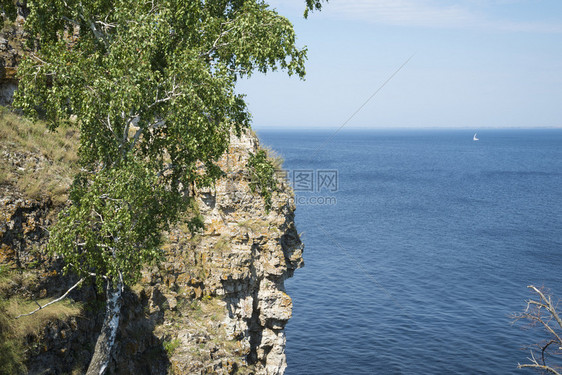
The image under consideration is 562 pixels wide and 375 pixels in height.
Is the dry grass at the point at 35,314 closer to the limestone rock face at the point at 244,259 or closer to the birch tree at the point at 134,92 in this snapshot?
the birch tree at the point at 134,92

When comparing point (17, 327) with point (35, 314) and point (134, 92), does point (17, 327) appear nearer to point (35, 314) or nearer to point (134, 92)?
point (35, 314)

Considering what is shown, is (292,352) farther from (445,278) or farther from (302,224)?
(302,224)

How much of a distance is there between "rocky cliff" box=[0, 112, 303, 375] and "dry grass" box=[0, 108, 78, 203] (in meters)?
0.12

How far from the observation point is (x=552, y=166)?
505ft

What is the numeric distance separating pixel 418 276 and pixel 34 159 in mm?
42442

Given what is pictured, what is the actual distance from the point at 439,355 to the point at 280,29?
98.9ft

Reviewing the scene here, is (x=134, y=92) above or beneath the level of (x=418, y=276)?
above

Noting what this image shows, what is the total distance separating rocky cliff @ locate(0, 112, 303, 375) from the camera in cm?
1534

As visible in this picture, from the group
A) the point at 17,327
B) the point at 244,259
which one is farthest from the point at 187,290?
the point at 17,327

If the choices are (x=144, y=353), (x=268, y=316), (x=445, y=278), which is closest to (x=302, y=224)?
(x=445, y=278)

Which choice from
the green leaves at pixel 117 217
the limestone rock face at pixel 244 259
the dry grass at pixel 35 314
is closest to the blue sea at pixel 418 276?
the limestone rock face at pixel 244 259

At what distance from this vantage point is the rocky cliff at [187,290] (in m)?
15.3

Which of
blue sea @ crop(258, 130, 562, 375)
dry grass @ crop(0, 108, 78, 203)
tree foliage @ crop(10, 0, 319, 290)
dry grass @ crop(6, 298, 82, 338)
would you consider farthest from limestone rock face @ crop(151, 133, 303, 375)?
blue sea @ crop(258, 130, 562, 375)

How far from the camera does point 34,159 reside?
18.8 meters
